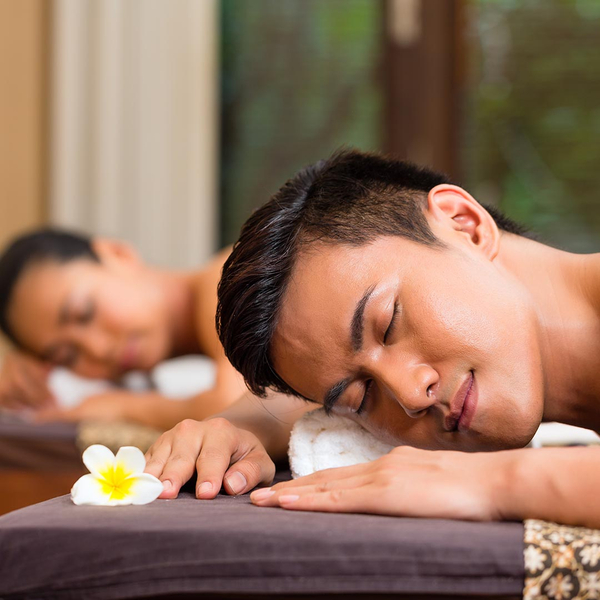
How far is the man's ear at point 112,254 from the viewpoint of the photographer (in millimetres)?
2607

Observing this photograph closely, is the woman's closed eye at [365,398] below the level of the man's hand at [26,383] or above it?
above

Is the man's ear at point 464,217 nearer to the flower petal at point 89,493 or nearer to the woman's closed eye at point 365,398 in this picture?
the woman's closed eye at point 365,398

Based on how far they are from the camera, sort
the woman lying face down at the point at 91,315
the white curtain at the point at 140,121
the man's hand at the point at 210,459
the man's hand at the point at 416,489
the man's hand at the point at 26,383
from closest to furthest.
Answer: the man's hand at the point at 416,489, the man's hand at the point at 210,459, the woman lying face down at the point at 91,315, the man's hand at the point at 26,383, the white curtain at the point at 140,121

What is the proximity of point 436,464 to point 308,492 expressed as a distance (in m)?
0.16

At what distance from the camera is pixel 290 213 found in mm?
1276

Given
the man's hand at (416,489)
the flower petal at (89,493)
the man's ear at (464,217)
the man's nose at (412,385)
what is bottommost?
the flower petal at (89,493)

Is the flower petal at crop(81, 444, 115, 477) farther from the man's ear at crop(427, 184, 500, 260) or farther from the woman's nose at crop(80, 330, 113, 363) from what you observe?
the woman's nose at crop(80, 330, 113, 363)

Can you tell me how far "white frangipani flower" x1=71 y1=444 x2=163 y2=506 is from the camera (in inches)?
38.4

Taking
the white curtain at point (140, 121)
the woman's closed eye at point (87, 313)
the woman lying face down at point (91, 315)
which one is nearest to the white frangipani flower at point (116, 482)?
the woman lying face down at point (91, 315)

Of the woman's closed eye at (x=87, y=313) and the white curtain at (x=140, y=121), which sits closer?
the woman's closed eye at (x=87, y=313)

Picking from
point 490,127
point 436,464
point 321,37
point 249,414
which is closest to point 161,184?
point 321,37

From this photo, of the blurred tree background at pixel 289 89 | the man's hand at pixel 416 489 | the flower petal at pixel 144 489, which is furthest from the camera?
the blurred tree background at pixel 289 89

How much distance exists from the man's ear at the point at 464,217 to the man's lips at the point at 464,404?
241mm

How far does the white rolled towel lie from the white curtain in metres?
2.45
